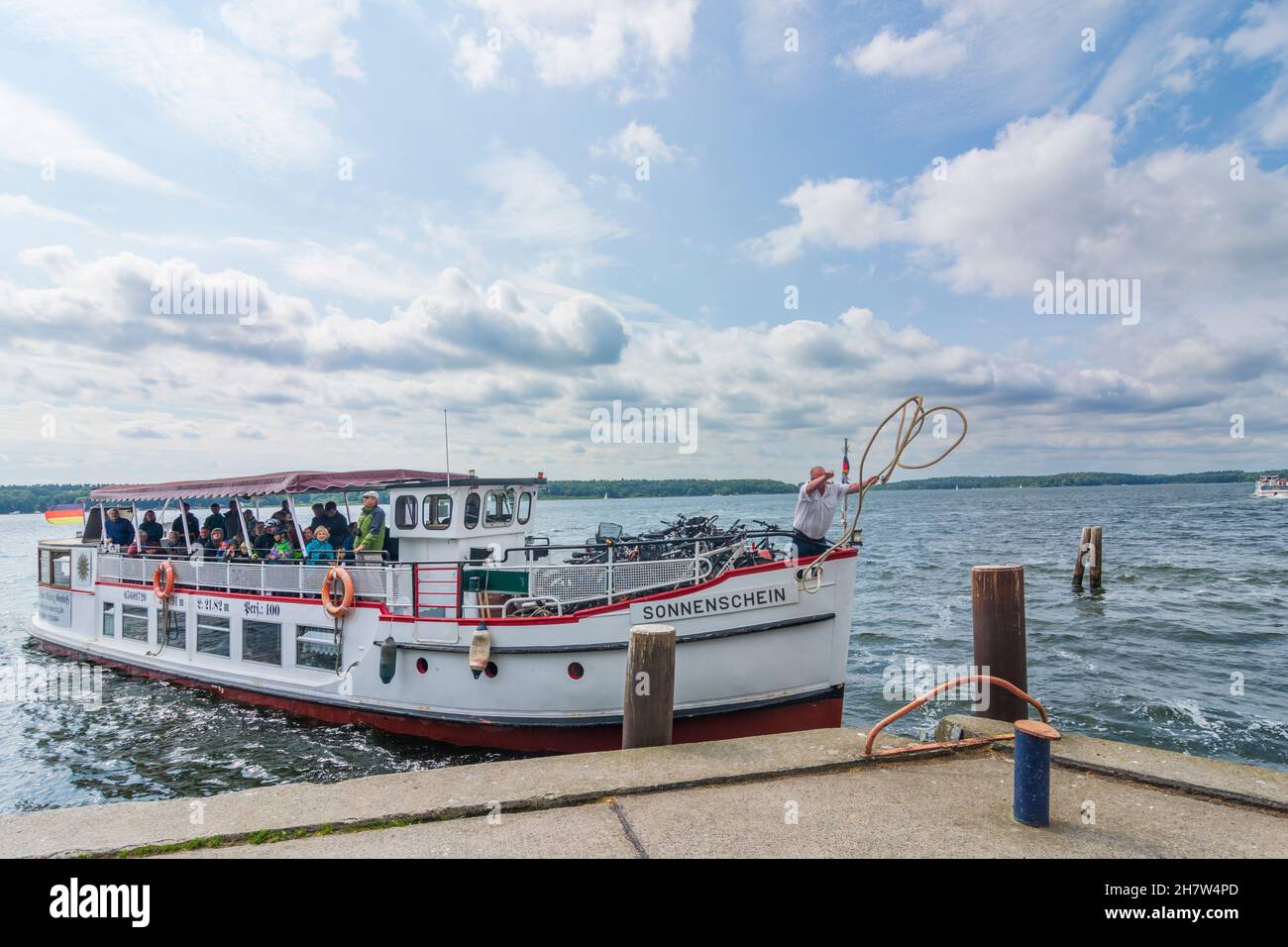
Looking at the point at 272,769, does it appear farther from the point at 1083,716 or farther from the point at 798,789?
the point at 1083,716

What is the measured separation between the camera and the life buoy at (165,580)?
14.9 m

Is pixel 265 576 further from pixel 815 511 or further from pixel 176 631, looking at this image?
pixel 815 511

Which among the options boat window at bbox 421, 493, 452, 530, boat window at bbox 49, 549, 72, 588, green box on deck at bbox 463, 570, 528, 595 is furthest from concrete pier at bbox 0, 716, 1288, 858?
boat window at bbox 49, 549, 72, 588

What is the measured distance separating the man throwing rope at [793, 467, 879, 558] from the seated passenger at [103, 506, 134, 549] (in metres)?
16.3

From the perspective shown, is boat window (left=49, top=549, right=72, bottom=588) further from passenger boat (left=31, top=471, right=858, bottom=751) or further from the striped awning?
the striped awning

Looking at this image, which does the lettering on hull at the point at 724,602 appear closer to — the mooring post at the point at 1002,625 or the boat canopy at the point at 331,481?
the mooring post at the point at 1002,625

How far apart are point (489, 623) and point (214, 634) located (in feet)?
25.8

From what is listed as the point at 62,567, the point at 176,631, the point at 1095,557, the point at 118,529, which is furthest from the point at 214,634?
the point at 1095,557

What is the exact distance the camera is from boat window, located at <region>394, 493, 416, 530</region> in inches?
508

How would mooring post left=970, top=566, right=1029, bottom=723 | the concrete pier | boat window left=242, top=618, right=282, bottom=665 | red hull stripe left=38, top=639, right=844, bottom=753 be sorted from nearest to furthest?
the concrete pier < mooring post left=970, top=566, right=1029, bottom=723 < red hull stripe left=38, top=639, right=844, bottom=753 < boat window left=242, top=618, right=282, bottom=665

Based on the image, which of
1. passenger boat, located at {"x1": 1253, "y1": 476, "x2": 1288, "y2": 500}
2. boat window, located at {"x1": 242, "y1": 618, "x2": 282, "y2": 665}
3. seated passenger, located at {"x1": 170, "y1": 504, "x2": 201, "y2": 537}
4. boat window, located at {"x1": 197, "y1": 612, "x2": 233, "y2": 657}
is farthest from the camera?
passenger boat, located at {"x1": 1253, "y1": 476, "x2": 1288, "y2": 500}
